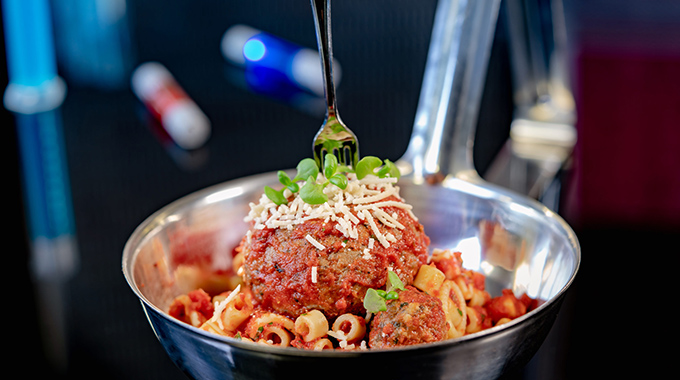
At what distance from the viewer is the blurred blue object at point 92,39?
2113 millimetres

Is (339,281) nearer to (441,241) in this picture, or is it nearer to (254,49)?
(441,241)

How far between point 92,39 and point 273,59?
695 millimetres

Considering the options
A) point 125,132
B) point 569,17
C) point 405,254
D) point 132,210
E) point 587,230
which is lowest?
point 587,230

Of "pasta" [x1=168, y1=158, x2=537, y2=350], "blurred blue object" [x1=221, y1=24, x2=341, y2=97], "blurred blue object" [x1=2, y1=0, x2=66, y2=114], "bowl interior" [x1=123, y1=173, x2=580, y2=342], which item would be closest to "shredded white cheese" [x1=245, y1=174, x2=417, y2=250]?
"pasta" [x1=168, y1=158, x2=537, y2=350]

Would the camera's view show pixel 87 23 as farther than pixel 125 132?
Yes

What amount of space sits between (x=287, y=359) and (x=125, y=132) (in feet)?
4.65

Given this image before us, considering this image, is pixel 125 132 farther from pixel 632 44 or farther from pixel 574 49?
pixel 632 44

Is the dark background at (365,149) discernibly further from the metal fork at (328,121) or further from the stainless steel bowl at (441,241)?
the metal fork at (328,121)

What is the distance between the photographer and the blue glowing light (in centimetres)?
200

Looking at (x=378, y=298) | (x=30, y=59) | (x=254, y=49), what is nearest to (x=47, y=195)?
(x=30, y=59)

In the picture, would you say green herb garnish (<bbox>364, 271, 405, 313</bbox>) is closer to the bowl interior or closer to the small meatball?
the small meatball

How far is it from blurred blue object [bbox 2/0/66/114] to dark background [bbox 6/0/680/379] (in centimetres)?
5

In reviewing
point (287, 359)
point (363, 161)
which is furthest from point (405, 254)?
point (287, 359)

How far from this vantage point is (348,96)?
6.38 feet
